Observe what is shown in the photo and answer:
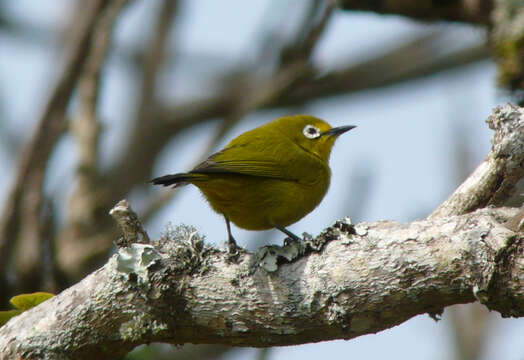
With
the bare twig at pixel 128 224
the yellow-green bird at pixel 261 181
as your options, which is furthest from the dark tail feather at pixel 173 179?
the bare twig at pixel 128 224

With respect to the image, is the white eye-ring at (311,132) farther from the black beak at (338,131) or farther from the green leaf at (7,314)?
the green leaf at (7,314)

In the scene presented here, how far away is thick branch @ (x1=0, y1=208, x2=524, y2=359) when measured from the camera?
8.95ft

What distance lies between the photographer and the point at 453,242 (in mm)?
2748

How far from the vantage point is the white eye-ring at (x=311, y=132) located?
18.4 feet

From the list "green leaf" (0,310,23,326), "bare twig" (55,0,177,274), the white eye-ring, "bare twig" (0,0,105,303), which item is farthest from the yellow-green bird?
Result: "bare twig" (55,0,177,274)

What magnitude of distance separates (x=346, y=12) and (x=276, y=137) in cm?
256

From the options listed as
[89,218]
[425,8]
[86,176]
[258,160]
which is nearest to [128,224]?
[258,160]

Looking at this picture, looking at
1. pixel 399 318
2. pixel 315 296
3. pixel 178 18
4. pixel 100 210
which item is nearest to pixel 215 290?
pixel 315 296

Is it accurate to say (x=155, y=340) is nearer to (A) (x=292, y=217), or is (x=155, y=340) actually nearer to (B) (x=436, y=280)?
(B) (x=436, y=280)

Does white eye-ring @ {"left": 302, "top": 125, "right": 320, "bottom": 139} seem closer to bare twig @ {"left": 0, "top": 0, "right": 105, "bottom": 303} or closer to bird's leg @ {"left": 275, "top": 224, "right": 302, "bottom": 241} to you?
bird's leg @ {"left": 275, "top": 224, "right": 302, "bottom": 241}

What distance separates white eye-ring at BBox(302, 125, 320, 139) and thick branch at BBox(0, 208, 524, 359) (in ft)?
8.40

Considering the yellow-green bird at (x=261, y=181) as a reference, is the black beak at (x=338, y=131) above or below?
above

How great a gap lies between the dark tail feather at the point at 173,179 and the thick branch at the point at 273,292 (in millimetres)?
740

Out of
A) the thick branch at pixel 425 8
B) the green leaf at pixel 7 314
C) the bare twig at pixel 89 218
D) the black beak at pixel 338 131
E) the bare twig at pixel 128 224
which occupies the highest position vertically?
the thick branch at pixel 425 8
